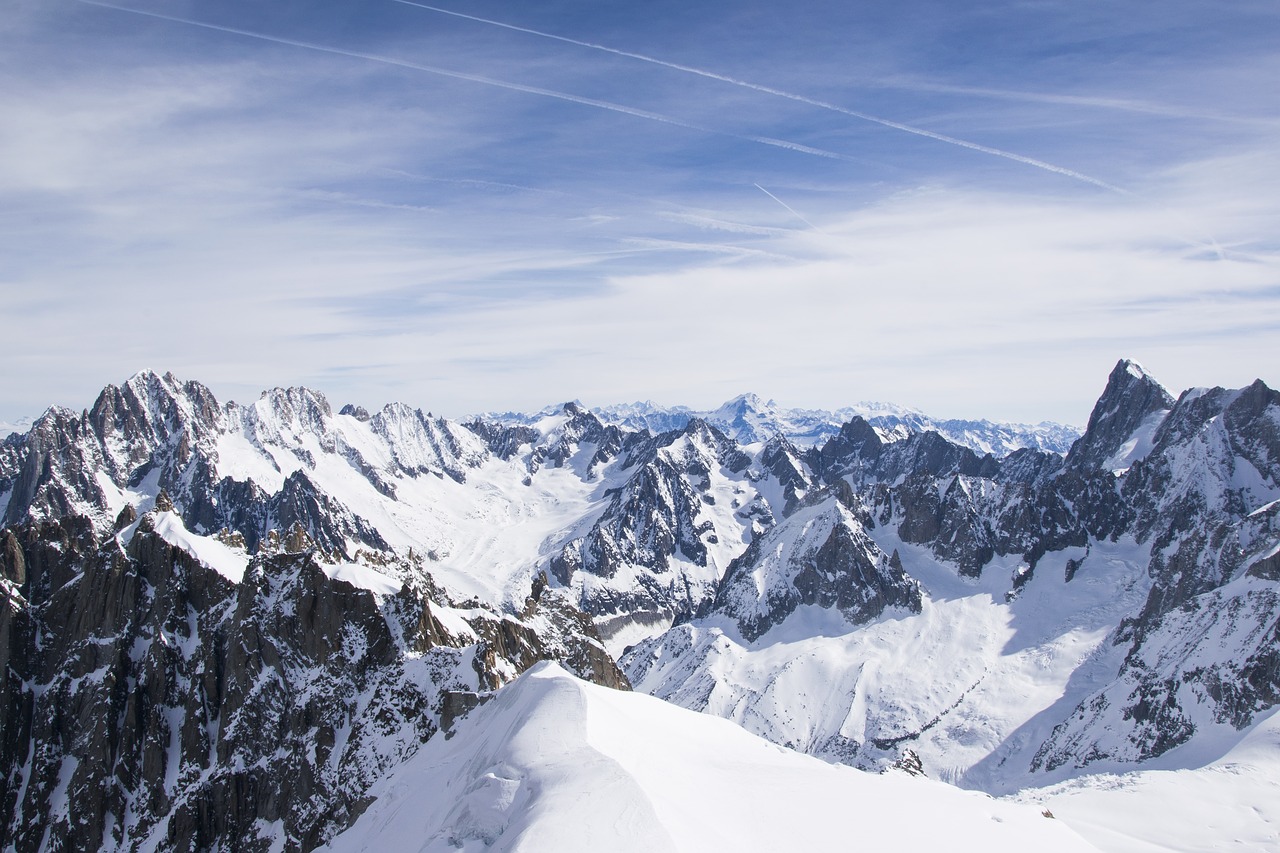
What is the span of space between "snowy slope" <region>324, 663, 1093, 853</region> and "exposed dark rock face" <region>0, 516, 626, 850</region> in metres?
14.9

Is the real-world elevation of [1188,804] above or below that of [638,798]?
below

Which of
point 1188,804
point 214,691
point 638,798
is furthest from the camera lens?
point 214,691

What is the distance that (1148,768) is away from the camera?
13250 centimetres

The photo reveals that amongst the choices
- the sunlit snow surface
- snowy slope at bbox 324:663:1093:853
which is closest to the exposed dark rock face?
snowy slope at bbox 324:663:1093:853

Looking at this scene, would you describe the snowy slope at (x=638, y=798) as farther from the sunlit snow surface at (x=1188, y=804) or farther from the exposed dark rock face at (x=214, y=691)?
the sunlit snow surface at (x=1188, y=804)

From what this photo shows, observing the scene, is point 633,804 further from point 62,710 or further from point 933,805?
point 62,710

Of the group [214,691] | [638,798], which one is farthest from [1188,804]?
[214,691]

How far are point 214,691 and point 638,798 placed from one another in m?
79.1

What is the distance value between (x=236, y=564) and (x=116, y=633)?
17.1 metres

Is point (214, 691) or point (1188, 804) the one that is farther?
point (214, 691)

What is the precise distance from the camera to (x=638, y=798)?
42.3 metres

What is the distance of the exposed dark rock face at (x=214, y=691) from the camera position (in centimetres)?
8431

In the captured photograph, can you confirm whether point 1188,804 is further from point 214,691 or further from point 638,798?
point 214,691

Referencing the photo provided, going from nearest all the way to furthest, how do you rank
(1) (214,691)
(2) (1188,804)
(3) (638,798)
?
(3) (638,798) < (2) (1188,804) < (1) (214,691)
